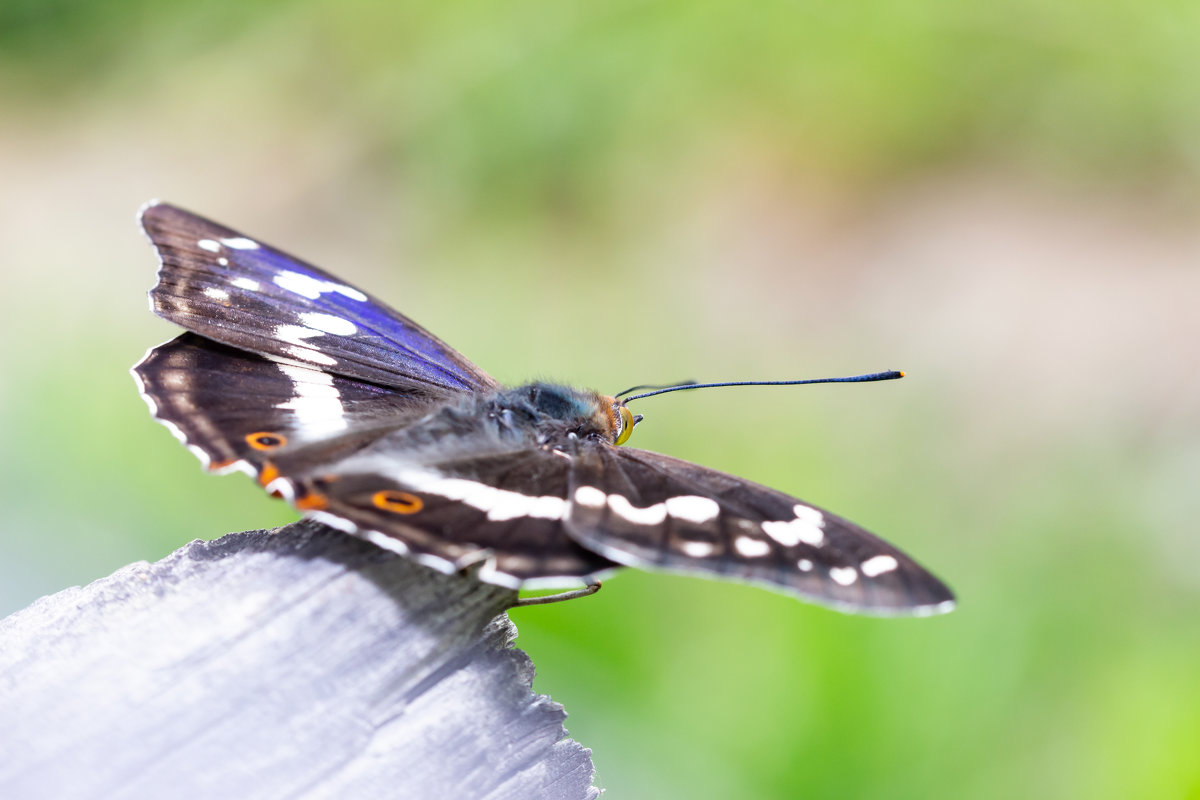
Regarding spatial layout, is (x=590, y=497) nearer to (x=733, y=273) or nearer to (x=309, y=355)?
(x=309, y=355)

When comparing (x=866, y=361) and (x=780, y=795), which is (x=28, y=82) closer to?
(x=866, y=361)

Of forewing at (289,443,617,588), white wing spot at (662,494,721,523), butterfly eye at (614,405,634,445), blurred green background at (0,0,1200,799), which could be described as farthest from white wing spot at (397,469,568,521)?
blurred green background at (0,0,1200,799)

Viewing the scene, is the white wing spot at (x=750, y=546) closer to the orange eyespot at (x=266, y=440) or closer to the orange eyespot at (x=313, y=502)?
the orange eyespot at (x=313, y=502)

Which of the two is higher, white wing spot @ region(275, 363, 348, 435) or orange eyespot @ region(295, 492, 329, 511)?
white wing spot @ region(275, 363, 348, 435)

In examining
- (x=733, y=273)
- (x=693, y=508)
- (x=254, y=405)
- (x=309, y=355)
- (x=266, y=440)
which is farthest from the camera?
(x=733, y=273)

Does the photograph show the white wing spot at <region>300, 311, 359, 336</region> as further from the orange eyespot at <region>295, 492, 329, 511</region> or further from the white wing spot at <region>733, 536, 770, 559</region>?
the white wing spot at <region>733, 536, 770, 559</region>

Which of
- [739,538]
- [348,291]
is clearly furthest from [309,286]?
[739,538]

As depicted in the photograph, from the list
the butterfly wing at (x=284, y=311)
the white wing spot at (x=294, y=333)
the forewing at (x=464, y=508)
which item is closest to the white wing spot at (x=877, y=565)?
the forewing at (x=464, y=508)

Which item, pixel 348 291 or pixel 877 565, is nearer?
pixel 877 565
